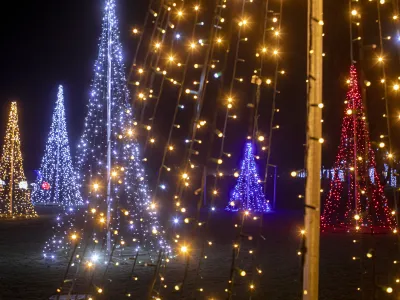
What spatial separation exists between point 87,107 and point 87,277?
3.61 meters

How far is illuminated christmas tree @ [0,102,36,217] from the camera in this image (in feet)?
72.9

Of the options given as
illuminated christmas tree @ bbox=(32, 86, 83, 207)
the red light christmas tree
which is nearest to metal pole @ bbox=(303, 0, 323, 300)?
the red light christmas tree

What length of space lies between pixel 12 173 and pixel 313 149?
21011 mm

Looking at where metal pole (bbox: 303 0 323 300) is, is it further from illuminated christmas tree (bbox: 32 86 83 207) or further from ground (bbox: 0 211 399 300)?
illuminated christmas tree (bbox: 32 86 83 207)

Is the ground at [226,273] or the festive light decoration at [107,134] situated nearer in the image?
the ground at [226,273]

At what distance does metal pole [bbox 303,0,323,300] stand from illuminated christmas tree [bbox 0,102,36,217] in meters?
20.5

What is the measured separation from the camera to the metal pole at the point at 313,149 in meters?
3.03

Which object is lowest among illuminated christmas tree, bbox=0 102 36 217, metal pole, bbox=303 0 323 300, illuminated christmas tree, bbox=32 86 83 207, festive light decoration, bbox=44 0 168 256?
metal pole, bbox=303 0 323 300

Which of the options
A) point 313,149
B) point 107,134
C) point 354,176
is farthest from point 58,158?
point 313,149

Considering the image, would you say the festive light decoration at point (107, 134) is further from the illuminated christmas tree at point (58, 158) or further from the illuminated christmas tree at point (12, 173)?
the illuminated christmas tree at point (58, 158)

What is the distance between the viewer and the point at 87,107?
32.9 feet

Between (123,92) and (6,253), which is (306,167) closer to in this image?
(123,92)

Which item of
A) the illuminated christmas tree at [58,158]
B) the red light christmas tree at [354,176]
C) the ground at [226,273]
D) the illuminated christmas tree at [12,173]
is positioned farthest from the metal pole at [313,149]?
the illuminated christmas tree at [58,158]

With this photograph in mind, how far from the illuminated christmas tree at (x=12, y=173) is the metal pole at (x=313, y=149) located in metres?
20.5
